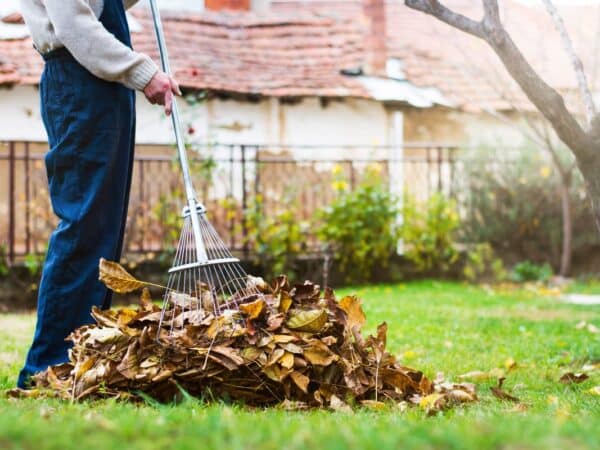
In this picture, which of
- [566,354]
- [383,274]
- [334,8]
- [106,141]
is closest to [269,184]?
[383,274]

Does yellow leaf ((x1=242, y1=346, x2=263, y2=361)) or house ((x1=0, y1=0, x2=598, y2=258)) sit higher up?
house ((x1=0, y1=0, x2=598, y2=258))

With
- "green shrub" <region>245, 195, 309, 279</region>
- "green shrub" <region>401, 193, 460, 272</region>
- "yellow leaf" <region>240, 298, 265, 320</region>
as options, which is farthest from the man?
"green shrub" <region>401, 193, 460, 272</region>

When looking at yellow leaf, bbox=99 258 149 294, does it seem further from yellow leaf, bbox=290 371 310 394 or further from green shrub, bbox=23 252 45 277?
green shrub, bbox=23 252 45 277

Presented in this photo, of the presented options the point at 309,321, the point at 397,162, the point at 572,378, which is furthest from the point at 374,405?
the point at 397,162

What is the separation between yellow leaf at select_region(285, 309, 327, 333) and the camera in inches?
123

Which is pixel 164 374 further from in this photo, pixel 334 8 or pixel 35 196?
pixel 334 8

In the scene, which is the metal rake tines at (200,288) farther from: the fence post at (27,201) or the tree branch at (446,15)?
the fence post at (27,201)

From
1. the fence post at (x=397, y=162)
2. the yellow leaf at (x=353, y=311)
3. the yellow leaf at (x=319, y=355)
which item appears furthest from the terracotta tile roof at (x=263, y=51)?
the yellow leaf at (x=319, y=355)

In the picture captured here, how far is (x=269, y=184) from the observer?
11094mm

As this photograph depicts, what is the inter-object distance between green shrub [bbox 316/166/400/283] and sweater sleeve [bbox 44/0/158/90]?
5.99 m

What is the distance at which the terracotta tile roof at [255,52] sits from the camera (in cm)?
1177

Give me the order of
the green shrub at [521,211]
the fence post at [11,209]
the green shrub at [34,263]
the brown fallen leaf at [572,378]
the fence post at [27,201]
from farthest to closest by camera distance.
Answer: the green shrub at [521,211] → the fence post at [27,201] → the fence post at [11,209] → the green shrub at [34,263] → the brown fallen leaf at [572,378]

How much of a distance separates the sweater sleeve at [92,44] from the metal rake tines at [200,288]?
54cm

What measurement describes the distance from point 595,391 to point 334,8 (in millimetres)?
12534
